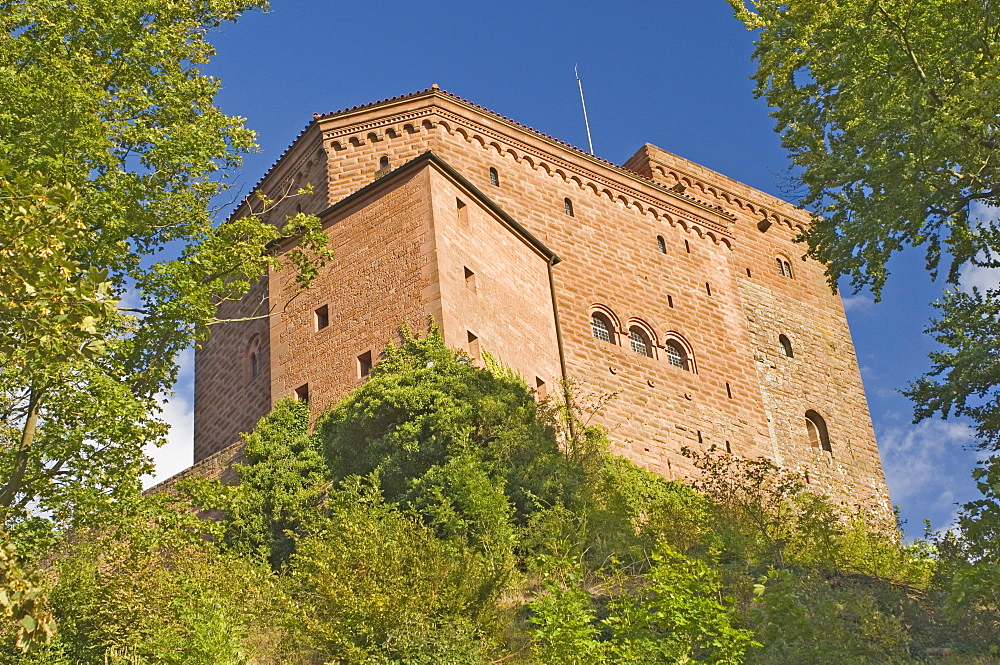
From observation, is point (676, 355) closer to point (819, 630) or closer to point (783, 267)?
point (783, 267)

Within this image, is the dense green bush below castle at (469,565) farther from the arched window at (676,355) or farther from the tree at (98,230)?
the arched window at (676,355)

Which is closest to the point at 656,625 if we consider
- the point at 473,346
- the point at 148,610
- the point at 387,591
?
the point at 387,591

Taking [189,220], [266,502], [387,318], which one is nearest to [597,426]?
[387,318]

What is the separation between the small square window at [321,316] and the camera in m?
21.2

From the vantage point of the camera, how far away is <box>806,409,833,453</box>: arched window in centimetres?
2943

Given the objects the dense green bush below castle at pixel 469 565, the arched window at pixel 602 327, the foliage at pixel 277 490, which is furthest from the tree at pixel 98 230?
the arched window at pixel 602 327

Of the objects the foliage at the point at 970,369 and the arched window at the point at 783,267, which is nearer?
the foliage at the point at 970,369

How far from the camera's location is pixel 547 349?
2292cm

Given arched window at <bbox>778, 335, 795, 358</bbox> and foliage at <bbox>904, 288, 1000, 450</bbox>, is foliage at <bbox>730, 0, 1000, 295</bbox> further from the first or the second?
arched window at <bbox>778, 335, 795, 358</bbox>

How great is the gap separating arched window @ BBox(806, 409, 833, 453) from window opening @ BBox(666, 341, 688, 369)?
4593 millimetres

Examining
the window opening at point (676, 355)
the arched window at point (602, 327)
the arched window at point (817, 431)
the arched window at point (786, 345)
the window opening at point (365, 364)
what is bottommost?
the window opening at point (365, 364)

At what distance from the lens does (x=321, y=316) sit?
2128 cm

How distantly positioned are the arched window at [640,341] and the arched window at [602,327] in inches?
22.9

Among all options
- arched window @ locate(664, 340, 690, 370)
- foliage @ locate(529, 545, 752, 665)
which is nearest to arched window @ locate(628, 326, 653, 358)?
arched window @ locate(664, 340, 690, 370)
